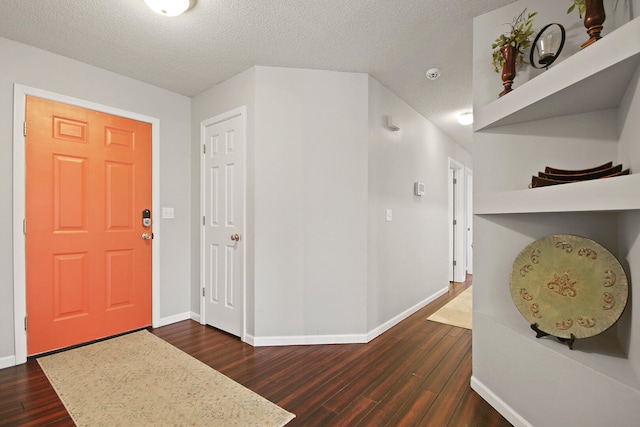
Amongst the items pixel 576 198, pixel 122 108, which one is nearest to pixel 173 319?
pixel 122 108

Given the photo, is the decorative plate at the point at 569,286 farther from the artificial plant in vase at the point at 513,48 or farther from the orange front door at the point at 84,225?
the orange front door at the point at 84,225

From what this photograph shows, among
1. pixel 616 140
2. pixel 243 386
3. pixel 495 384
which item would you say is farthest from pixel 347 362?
pixel 616 140

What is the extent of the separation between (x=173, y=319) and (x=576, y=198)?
3.45 meters

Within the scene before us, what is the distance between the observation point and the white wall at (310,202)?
2.57 m

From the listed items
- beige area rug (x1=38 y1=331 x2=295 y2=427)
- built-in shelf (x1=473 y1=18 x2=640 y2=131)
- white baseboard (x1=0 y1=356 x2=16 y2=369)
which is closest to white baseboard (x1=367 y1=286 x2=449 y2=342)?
beige area rug (x1=38 y1=331 x2=295 y2=427)

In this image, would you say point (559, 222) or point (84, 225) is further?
point (84, 225)

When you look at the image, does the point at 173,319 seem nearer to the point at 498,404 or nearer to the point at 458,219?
the point at 498,404

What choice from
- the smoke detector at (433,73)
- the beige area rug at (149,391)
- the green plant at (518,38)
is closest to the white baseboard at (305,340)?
the beige area rug at (149,391)

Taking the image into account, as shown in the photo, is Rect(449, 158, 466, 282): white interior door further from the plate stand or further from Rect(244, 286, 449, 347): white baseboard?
the plate stand

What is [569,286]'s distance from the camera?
4.64ft

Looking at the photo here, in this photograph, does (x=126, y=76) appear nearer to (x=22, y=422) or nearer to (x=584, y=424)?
(x=22, y=422)

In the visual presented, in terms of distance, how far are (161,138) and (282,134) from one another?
140cm

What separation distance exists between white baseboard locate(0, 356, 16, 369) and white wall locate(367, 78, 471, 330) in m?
2.79

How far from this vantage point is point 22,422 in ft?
5.18
